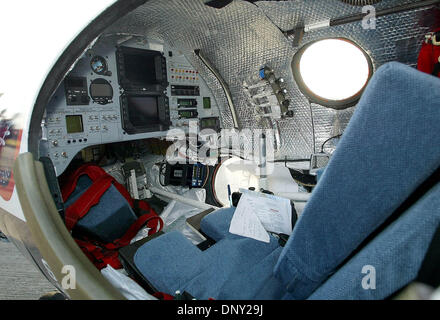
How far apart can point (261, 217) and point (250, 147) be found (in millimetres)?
1472

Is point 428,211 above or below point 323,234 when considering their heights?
above

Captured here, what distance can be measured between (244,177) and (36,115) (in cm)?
181

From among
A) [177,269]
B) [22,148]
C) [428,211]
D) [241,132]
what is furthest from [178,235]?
[241,132]

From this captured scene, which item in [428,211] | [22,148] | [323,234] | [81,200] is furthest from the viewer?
[81,200]

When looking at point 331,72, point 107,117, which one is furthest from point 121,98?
point 331,72

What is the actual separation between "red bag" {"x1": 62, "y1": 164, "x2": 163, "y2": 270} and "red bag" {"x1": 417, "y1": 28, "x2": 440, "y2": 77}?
209 centimetres

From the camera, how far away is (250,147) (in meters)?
3.00

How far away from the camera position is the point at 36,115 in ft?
4.13

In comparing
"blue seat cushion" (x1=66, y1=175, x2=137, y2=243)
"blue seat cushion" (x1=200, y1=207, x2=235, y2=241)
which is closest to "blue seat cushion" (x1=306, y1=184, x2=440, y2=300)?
"blue seat cushion" (x1=200, y1=207, x2=235, y2=241)

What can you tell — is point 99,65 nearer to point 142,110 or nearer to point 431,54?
point 142,110

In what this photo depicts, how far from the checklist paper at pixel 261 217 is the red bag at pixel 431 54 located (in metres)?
1.17

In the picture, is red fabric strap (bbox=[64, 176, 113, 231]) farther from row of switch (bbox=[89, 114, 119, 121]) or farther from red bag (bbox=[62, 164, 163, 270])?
row of switch (bbox=[89, 114, 119, 121])
